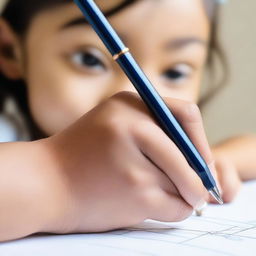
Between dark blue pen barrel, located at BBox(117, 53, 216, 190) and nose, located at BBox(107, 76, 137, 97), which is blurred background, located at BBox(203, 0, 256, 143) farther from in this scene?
dark blue pen barrel, located at BBox(117, 53, 216, 190)

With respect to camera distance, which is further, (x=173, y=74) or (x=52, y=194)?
(x=173, y=74)

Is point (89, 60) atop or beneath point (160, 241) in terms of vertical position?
atop

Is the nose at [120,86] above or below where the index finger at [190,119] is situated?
above

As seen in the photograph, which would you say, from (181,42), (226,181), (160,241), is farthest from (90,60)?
(160,241)

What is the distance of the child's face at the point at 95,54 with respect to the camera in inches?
21.0

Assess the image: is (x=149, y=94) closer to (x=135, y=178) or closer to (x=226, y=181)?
(x=135, y=178)

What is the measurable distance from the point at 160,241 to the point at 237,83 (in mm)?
641

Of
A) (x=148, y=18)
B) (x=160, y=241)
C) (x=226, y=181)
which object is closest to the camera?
(x=160, y=241)

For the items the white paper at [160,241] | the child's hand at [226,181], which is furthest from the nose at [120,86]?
the white paper at [160,241]

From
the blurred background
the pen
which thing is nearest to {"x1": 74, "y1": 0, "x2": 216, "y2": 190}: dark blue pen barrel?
the pen

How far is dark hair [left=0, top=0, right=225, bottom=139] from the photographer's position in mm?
570

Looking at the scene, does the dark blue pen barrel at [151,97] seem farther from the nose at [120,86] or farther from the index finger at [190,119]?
the nose at [120,86]

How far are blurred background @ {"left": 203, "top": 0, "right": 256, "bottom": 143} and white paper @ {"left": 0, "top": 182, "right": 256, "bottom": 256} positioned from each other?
0.56 meters

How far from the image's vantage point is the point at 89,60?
56 centimetres
